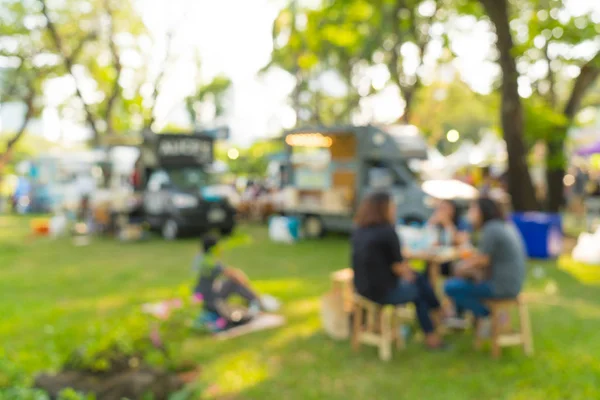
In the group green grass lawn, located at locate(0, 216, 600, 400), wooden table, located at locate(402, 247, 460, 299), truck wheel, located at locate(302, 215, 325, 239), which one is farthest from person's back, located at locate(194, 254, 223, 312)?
truck wheel, located at locate(302, 215, 325, 239)

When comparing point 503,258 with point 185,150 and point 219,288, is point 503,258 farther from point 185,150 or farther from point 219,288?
point 185,150

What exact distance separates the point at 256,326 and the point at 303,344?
784 millimetres

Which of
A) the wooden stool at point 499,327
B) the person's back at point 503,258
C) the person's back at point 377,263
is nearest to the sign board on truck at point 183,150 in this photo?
the person's back at point 377,263

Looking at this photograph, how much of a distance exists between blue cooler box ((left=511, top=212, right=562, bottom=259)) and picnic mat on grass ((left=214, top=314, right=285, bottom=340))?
571 centimetres

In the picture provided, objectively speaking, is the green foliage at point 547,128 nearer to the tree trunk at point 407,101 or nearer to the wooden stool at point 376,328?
the tree trunk at point 407,101

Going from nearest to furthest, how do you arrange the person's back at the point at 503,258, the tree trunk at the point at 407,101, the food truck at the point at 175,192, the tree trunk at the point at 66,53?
the person's back at the point at 503,258
the food truck at the point at 175,192
the tree trunk at the point at 66,53
the tree trunk at the point at 407,101

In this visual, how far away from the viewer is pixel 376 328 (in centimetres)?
566

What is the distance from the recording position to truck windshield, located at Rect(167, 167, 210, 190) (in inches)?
578

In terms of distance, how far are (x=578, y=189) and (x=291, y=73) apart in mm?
18954

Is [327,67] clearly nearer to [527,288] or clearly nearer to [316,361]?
[527,288]

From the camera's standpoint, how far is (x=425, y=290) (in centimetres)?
552

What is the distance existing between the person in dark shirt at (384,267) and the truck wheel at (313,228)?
27.8 ft

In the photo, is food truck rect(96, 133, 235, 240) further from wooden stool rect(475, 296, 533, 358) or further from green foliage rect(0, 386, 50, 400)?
green foliage rect(0, 386, 50, 400)

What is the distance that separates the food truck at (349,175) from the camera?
40.0 feet
